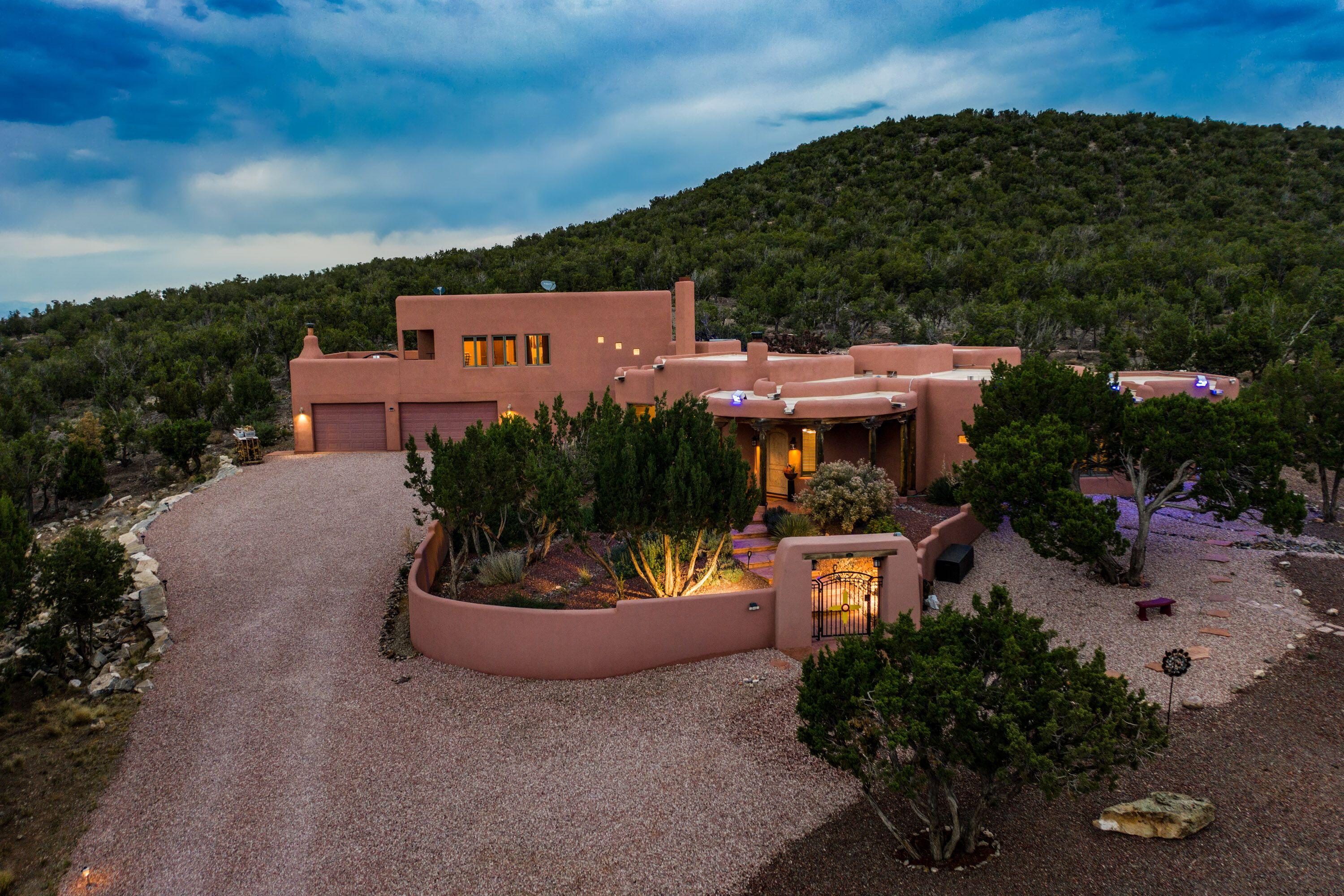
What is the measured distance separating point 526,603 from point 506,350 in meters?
16.7

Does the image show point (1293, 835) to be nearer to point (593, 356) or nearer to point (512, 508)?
point (512, 508)

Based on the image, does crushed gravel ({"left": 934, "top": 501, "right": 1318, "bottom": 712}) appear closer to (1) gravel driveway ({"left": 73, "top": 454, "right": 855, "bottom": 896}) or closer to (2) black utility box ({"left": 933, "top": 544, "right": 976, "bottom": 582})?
(2) black utility box ({"left": 933, "top": 544, "right": 976, "bottom": 582})

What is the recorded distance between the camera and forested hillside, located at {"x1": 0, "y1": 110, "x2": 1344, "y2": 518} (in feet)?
115

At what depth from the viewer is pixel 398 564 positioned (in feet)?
52.2

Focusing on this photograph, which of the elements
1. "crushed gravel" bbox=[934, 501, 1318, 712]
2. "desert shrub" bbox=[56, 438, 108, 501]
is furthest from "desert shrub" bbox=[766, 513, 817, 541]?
"desert shrub" bbox=[56, 438, 108, 501]

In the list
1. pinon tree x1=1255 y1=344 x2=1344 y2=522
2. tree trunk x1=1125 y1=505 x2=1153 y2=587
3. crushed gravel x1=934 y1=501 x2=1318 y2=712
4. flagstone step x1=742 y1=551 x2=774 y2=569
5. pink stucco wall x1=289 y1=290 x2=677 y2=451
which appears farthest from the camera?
pink stucco wall x1=289 y1=290 x2=677 y2=451

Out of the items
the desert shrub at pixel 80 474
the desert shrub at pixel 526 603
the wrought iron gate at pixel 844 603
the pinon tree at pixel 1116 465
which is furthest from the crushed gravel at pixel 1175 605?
the desert shrub at pixel 80 474

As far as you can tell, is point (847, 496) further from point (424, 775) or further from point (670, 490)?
point (424, 775)

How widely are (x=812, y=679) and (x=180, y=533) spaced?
16.4 m

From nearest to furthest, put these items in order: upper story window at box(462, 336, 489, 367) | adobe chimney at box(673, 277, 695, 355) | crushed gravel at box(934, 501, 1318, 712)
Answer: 1. crushed gravel at box(934, 501, 1318, 712)
2. adobe chimney at box(673, 277, 695, 355)
3. upper story window at box(462, 336, 489, 367)

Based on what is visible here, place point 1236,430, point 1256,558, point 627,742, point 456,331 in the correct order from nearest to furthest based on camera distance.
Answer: point 627,742 → point 1236,430 → point 1256,558 → point 456,331

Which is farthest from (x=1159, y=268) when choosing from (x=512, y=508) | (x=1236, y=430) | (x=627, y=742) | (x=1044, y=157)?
(x=627, y=742)

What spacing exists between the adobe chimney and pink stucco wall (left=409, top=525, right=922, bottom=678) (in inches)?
577

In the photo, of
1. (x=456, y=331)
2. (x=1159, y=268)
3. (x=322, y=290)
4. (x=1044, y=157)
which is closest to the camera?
(x=456, y=331)
